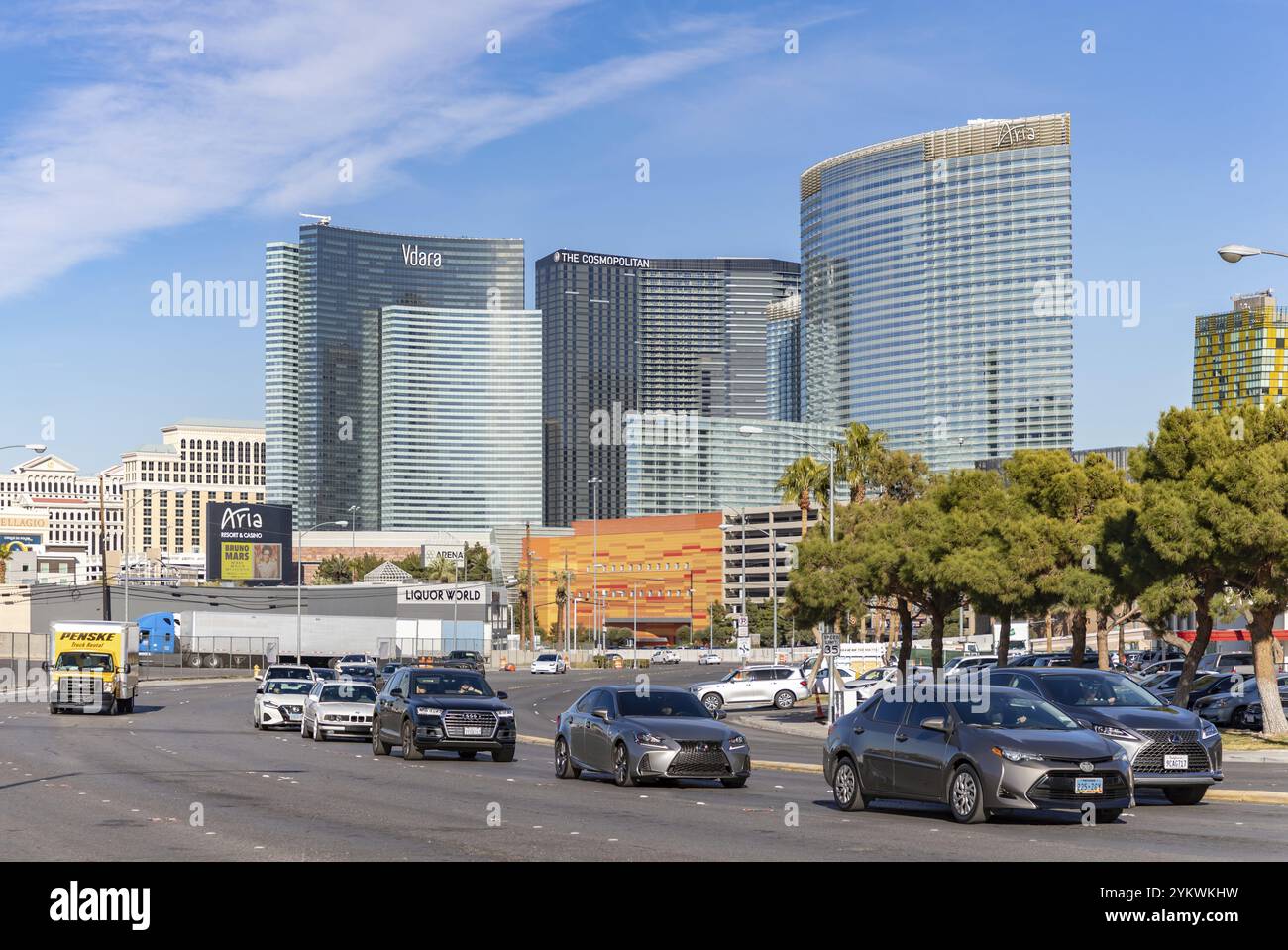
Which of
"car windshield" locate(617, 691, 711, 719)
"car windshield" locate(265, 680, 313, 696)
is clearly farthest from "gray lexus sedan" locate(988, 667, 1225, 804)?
"car windshield" locate(265, 680, 313, 696)

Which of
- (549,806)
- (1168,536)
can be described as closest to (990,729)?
(549,806)

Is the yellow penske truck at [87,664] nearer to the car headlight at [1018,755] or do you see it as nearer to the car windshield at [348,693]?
the car windshield at [348,693]

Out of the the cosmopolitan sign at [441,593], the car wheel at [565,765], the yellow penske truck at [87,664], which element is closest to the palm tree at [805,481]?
the yellow penske truck at [87,664]

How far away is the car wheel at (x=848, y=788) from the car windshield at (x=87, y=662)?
32.8 metres

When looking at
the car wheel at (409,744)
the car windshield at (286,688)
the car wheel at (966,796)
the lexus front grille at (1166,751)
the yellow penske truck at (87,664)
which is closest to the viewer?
the car wheel at (966,796)

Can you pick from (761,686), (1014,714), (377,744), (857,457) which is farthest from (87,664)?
(857,457)

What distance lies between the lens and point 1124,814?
19172mm

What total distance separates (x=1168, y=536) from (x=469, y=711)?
640 inches

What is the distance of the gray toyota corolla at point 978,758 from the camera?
16969 millimetres

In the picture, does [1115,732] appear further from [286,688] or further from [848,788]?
[286,688]

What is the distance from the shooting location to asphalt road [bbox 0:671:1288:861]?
14820 millimetres

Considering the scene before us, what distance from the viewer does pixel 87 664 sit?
4678 cm

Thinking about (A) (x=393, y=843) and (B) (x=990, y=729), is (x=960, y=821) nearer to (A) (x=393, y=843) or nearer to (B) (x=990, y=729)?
(B) (x=990, y=729)

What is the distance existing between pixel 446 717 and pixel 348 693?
8.79 meters
